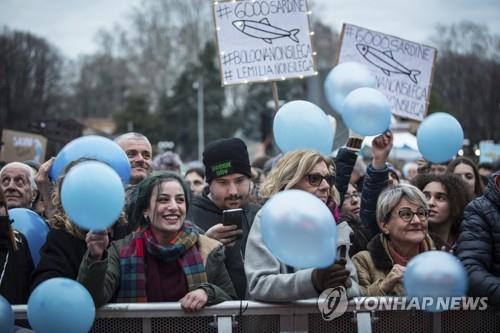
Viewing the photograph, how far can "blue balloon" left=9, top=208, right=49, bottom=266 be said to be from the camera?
4.41 metres

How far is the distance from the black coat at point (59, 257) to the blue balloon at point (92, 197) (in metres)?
0.57

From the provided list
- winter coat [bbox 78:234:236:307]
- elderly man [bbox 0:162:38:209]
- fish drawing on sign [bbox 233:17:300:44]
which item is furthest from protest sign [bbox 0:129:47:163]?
winter coat [bbox 78:234:236:307]

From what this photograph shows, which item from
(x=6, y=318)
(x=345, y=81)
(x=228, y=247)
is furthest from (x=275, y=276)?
(x=345, y=81)

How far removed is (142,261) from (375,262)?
4.22 feet

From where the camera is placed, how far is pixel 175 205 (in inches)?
159

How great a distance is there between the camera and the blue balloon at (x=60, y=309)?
11.2ft

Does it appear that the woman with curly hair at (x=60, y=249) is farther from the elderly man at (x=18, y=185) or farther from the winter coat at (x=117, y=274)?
the elderly man at (x=18, y=185)

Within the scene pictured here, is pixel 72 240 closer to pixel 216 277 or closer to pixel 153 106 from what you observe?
pixel 216 277

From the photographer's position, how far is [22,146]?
10500mm

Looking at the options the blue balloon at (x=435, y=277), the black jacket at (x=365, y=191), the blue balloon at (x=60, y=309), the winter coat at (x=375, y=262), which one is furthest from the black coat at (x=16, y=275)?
the blue balloon at (x=435, y=277)

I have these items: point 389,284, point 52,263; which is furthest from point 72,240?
point 389,284

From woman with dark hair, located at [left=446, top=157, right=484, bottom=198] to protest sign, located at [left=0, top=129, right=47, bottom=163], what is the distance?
5.50 meters

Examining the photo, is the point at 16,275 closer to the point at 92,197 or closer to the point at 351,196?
the point at 92,197

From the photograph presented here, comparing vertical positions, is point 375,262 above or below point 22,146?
below
